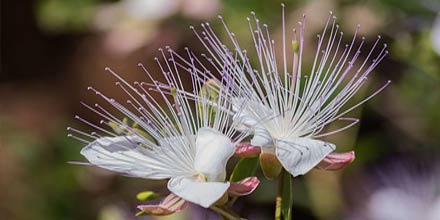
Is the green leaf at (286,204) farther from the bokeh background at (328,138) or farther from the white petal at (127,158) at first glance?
the bokeh background at (328,138)

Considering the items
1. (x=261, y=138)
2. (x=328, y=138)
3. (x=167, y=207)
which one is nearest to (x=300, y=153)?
(x=261, y=138)

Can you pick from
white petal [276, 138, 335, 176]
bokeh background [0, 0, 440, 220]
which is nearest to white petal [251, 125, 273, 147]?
white petal [276, 138, 335, 176]

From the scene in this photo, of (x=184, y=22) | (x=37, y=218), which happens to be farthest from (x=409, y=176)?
(x=37, y=218)

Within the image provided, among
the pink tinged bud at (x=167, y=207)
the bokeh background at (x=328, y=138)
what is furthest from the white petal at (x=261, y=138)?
the bokeh background at (x=328, y=138)

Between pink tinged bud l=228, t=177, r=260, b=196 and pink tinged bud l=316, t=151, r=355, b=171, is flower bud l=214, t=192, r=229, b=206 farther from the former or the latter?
pink tinged bud l=316, t=151, r=355, b=171

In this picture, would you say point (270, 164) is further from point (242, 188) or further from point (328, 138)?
point (328, 138)
